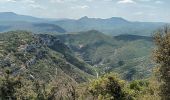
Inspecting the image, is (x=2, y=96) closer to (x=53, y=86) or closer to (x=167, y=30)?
(x=53, y=86)

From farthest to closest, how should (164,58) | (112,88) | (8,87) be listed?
(8,87) → (112,88) → (164,58)

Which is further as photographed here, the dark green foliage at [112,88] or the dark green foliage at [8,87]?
the dark green foliage at [8,87]

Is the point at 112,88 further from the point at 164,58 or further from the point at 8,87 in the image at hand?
the point at 164,58

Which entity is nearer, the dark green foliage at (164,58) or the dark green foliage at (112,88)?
the dark green foliage at (164,58)

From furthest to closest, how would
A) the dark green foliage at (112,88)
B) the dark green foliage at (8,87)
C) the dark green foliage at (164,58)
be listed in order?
the dark green foliage at (8,87) < the dark green foliage at (112,88) < the dark green foliage at (164,58)

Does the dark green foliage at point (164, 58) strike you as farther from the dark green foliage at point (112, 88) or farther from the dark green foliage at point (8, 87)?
the dark green foliage at point (8, 87)

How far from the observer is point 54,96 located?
97875 millimetres

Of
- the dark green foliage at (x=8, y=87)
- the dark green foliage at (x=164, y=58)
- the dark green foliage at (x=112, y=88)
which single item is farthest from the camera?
the dark green foliage at (x=8, y=87)

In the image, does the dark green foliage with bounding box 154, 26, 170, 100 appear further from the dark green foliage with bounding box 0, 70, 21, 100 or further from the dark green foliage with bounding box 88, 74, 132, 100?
the dark green foliage with bounding box 0, 70, 21, 100

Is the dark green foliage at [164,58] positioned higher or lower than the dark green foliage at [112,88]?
higher

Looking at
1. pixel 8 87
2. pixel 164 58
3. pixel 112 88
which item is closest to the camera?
pixel 164 58

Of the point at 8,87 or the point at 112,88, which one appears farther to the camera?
the point at 8,87

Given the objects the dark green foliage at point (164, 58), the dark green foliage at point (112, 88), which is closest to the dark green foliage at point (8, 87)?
the dark green foliage at point (112, 88)

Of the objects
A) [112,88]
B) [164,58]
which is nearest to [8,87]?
[112,88]
